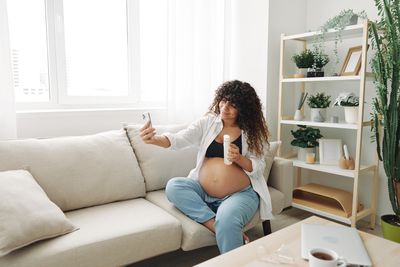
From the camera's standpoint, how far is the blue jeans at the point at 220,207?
5.05 feet

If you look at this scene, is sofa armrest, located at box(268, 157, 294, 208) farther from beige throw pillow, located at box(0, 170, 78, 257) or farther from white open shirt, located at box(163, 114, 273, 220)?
beige throw pillow, located at box(0, 170, 78, 257)

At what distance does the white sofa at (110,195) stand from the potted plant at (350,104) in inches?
24.8

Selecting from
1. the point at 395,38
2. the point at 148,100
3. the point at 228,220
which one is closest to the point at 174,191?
the point at 228,220

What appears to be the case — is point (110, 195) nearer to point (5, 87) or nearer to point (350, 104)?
point (5, 87)

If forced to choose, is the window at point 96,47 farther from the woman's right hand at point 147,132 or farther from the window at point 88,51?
the woman's right hand at point 147,132

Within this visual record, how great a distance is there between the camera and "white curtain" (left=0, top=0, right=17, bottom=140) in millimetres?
1789

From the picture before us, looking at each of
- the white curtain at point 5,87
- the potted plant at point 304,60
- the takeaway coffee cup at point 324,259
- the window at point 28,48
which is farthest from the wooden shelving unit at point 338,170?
the white curtain at point 5,87

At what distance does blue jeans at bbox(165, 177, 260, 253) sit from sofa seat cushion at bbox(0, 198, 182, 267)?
0.36 ft

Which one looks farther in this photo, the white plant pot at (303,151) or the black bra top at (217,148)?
the white plant pot at (303,151)

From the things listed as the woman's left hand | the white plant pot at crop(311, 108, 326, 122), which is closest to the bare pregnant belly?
the woman's left hand

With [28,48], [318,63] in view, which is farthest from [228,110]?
[28,48]

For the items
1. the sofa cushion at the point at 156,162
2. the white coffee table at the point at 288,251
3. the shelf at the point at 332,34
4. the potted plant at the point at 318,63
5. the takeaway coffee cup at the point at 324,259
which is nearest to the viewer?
the takeaway coffee cup at the point at 324,259

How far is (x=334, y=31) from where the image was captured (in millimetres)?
2322

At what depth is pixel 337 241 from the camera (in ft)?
3.94
